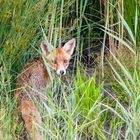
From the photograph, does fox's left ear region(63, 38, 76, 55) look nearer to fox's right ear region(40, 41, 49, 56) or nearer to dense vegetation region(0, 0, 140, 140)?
dense vegetation region(0, 0, 140, 140)

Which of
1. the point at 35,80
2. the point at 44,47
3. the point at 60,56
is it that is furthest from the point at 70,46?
the point at 35,80

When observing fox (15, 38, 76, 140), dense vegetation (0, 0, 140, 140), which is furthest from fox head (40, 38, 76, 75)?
dense vegetation (0, 0, 140, 140)

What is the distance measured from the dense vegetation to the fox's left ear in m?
0.13

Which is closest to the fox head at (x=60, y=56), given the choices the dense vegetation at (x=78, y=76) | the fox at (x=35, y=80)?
the fox at (x=35, y=80)

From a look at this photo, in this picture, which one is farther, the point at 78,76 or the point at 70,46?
the point at 70,46

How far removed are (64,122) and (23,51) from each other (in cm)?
117

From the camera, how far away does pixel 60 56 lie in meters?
5.75

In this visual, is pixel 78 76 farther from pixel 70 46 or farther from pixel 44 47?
pixel 70 46

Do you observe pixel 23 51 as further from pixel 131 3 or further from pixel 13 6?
pixel 131 3

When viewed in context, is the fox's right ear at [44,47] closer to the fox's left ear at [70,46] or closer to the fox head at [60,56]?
the fox head at [60,56]


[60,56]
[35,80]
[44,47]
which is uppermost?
[44,47]

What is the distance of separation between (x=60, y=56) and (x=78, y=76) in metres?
0.66

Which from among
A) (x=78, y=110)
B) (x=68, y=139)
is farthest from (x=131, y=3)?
(x=68, y=139)

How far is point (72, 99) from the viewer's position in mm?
4496
